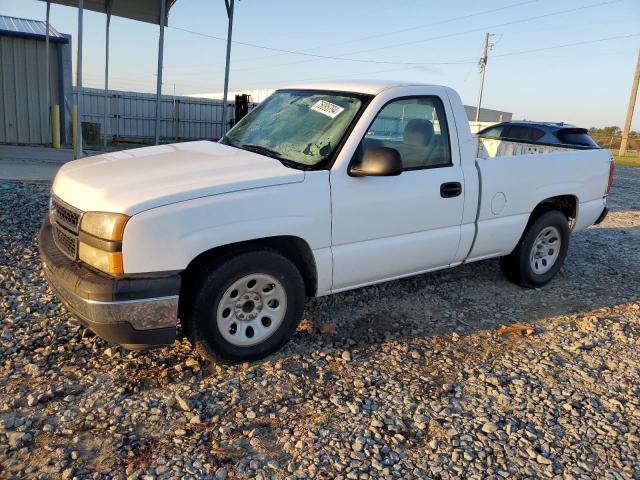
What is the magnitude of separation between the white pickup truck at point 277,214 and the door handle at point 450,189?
0.01 metres

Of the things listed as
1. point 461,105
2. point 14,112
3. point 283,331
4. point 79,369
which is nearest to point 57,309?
point 79,369

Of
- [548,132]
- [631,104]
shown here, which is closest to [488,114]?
[631,104]

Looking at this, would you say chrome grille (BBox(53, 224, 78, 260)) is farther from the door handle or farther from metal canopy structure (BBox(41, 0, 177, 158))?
metal canopy structure (BBox(41, 0, 177, 158))

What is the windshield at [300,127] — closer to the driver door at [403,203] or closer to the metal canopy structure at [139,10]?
the driver door at [403,203]

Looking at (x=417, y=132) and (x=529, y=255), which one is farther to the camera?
(x=529, y=255)

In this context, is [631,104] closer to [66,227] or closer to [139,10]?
[139,10]

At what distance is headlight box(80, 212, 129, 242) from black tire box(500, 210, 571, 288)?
383 cm

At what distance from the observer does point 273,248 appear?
11.3ft

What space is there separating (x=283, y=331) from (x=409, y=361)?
949 millimetres

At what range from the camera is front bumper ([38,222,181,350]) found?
2.85 m

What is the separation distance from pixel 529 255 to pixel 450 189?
1.57 metres

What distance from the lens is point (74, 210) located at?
3160 mm

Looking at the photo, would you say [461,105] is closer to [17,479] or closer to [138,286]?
[138,286]

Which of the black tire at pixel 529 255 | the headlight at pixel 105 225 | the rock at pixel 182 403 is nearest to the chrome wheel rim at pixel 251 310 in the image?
the rock at pixel 182 403
